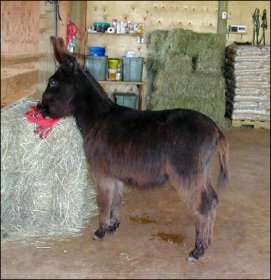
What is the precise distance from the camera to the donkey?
284 centimetres

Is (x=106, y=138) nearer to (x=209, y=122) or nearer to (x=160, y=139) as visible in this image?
(x=160, y=139)

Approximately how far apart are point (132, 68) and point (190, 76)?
0.94 metres

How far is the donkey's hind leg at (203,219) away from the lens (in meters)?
2.90

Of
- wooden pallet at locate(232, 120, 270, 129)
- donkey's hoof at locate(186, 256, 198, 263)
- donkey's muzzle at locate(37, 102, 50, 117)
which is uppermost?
donkey's muzzle at locate(37, 102, 50, 117)

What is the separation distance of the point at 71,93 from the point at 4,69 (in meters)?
0.60

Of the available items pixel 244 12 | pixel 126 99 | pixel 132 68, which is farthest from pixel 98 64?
pixel 244 12

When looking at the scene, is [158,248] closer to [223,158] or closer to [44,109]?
[223,158]

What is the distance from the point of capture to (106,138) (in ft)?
9.97

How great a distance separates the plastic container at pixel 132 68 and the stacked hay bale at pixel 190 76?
29 cm

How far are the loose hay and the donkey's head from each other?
16 centimetres

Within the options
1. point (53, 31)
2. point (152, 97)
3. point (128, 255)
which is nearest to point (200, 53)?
point (152, 97)


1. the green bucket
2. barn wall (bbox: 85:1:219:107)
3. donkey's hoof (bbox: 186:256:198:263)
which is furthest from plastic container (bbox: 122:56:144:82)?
donkey's hoof (bbox: 186:256:198:263)

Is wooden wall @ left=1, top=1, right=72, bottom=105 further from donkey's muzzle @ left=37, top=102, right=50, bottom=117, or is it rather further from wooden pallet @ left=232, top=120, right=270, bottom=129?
wooden pallet @ left=232, top=120, right=270, bottom=129

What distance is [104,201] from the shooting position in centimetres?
317
